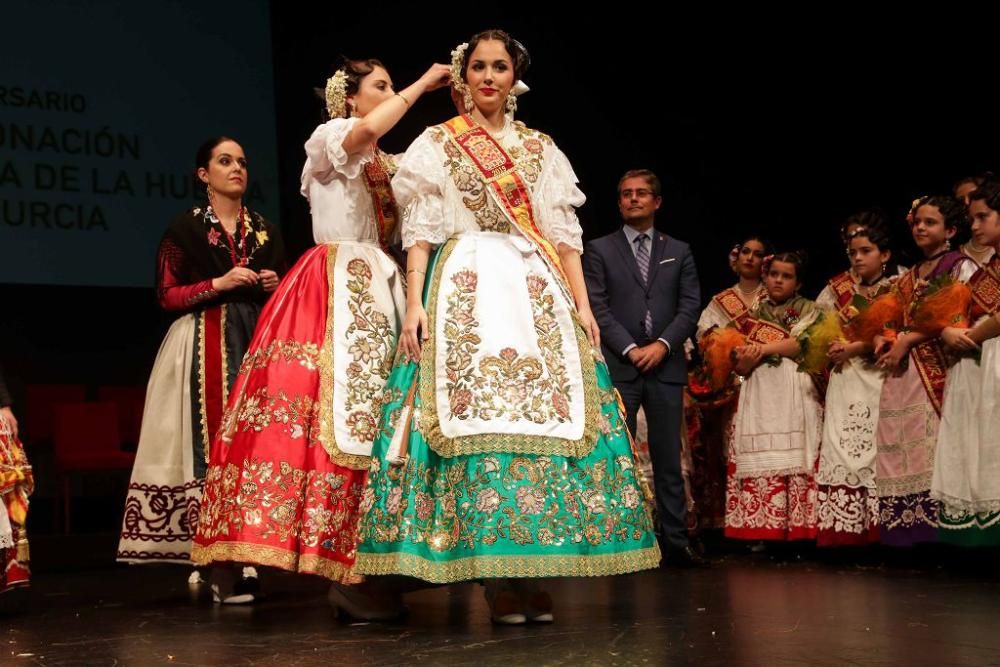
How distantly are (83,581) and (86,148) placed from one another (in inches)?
112

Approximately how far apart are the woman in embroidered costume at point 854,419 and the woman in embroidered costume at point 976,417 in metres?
0.50

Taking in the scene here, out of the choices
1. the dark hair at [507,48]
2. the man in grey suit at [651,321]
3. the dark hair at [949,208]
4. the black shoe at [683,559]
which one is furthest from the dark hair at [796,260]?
the dark hair at [507,48]

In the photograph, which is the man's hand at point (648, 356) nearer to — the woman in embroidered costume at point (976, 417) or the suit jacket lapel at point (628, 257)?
the suit jacket lapel at point (628, 257)

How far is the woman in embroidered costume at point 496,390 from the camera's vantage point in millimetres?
2979

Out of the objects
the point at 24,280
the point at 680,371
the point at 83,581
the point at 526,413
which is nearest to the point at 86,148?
the point at 24,280

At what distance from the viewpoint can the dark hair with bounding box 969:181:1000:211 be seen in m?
4.38

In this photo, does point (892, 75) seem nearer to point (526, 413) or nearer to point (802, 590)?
point (802, 590)

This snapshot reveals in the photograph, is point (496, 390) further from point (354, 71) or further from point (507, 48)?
point (354, 71)

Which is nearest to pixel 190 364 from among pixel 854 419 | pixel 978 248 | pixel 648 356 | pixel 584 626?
pixel 648 356

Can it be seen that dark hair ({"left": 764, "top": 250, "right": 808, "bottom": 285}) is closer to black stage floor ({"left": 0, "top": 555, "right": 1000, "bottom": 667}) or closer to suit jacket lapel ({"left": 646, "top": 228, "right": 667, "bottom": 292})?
suit jacket lapel ({"left": 646, "top": 228, "right": 667, "bottom": 292})

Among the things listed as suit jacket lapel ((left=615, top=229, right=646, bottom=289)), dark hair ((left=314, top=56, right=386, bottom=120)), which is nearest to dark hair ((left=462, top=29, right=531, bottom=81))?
dark hair ((left=314, top=56, right=386, bottom=120))

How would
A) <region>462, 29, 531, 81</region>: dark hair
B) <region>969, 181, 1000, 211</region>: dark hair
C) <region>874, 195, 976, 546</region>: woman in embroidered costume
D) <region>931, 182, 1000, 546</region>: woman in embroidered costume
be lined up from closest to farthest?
1. <region>462, 29, 531, 81</region>: dark hair
2. <region>931, 182, 1000, 546</region>: woman in embroidered costume
3. <region>969, 181, 1000, 211</region>: dark hair
4. <region>874, 195, 976, 546</region>: woman in embroidered costume

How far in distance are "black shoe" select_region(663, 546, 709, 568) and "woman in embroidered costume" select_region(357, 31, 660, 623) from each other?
5.71 feet

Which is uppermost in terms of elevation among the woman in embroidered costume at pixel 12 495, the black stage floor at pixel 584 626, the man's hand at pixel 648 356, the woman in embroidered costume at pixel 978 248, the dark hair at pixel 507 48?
the dark hair at pixel 507 48
